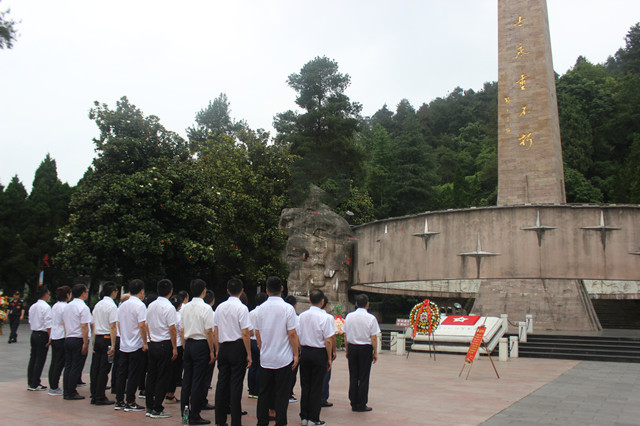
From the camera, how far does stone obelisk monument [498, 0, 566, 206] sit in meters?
21.7

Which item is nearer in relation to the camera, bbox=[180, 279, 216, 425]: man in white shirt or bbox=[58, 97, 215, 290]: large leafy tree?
bbox=[180, 279, 216, 425]: man in white shirt

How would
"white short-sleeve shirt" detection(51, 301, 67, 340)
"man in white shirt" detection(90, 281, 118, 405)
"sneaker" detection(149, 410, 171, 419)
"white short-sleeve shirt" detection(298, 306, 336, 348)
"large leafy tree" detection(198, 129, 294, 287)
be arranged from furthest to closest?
1. "large leafy tree" detection(198, 129, 294, 287)
2. "white short-sleeve shirt" detection(51, 301, 67, 340)
3. "man in white shirt" detection(90, 281, 118, 405)
4. "sneaker" detection(149, 410, 171, 419)
5. "white short-sleeve shirt" detection(298, 306, 336, 348)

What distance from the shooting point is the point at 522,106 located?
22.3 meters

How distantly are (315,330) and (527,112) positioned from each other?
18672mm

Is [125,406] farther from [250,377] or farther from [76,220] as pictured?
[76,220]

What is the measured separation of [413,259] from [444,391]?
12.3 m

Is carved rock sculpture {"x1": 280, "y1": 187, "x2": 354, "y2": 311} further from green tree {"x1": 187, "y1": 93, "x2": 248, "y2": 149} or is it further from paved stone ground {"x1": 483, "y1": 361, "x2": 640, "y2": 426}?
green tree {"x1": 187, "y1": 93, "x2": 248, "y2": 149}

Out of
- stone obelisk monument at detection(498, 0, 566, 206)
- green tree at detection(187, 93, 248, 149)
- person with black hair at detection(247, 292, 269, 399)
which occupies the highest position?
green tree at detection(187, 93, 248, 149)

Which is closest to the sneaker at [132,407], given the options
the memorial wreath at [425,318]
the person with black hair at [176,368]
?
the person with black hair at [176,368]

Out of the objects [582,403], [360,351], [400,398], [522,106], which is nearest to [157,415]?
[360,351]

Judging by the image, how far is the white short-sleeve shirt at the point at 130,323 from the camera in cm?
750

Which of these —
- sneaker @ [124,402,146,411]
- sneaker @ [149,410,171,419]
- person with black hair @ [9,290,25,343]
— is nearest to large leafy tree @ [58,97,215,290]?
person with black hair @ [9,290,25,343]

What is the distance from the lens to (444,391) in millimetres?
9250

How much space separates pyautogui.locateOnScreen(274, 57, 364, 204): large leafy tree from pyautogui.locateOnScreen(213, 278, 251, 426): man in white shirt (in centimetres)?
2343
